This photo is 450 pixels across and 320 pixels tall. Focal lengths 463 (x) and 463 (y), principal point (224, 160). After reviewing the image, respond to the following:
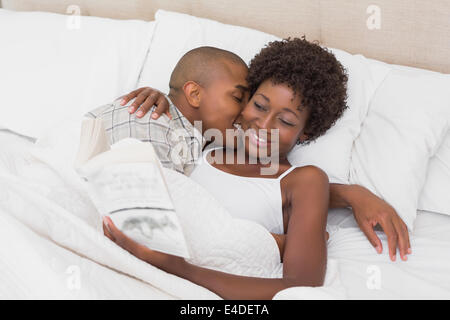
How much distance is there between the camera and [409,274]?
39.8 inches

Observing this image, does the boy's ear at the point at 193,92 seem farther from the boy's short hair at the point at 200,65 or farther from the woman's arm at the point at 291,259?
the woman's arm at the point at 291,259

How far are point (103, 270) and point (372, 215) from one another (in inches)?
26.0

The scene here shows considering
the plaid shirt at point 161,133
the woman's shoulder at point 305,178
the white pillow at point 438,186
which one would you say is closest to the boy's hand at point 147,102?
the plaid shirt at point 161,133

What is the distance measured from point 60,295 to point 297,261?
48 centimetres

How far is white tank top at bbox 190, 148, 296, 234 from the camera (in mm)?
1149

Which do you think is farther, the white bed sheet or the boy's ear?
the boy's ear

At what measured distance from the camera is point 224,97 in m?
1.30

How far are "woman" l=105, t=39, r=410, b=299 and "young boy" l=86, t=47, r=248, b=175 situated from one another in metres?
0.04

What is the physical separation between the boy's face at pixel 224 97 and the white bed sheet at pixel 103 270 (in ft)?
1.49

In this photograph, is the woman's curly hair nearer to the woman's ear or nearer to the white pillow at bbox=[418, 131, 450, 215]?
the woman's ear

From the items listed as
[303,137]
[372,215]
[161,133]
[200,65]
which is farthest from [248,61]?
[372,215]

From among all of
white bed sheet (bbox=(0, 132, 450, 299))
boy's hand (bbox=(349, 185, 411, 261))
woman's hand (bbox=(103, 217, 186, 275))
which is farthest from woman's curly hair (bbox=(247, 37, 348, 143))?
woman's hand (bbox=(103, 217, 186, 275))
